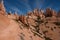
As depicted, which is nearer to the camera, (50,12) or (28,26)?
(28,26)

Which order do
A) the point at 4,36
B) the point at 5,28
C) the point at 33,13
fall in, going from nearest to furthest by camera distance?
the point at 4,36, the point at 5,28, the point at 33,13

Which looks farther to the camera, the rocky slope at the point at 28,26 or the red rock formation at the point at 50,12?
the red rock formation at the point at 50,12

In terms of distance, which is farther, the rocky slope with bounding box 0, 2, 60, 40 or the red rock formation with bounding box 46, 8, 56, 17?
the red rock formation with bounding box 46, 8, 56, 17

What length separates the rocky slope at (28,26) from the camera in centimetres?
2690

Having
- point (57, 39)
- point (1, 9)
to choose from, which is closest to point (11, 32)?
point (1, 9)

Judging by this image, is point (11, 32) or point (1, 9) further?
point (1, 9)

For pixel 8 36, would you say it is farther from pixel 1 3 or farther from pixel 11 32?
pixel 1 3

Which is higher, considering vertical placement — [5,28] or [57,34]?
[5,28]

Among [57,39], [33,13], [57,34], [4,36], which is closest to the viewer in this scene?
[4,36]

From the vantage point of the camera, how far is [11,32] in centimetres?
2702

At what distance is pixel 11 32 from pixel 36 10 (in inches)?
2974

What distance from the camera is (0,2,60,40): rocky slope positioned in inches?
1059

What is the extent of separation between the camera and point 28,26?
1885 inches

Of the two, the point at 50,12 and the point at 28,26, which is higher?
the point at 50,12
